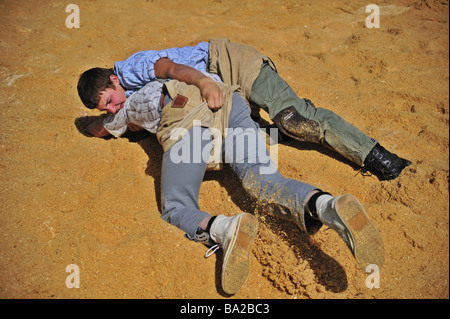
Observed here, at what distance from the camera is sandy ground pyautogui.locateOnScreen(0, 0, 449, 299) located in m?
1.66

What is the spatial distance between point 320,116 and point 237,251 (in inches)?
43.9

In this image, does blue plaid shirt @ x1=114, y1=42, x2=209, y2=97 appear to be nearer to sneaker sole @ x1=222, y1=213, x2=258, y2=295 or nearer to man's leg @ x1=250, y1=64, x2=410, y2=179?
man's leg @ x1=250, y1=64, x2=410, y2=179

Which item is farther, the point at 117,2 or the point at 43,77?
the point at 117,2

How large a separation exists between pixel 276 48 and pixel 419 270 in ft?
7.98

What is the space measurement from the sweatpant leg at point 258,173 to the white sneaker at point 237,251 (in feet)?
0.59

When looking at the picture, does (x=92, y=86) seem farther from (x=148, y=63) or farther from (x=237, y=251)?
(x=237, y=251)

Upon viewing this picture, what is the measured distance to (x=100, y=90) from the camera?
235 cm

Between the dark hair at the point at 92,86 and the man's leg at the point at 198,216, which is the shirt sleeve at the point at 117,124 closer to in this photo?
the dark hair at the point at 92,86

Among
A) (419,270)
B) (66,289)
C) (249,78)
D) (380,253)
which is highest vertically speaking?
(249,78)

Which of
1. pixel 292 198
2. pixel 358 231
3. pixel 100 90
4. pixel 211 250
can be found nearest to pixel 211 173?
pixel 211 250

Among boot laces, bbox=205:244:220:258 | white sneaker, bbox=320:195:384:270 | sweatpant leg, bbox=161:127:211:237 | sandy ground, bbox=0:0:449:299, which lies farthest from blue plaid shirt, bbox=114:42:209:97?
white sneaker, bbox=320:195:384:270

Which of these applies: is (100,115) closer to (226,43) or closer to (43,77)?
(43,77)

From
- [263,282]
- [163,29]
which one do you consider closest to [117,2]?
[163,29]

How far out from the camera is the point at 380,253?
146cm
